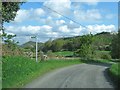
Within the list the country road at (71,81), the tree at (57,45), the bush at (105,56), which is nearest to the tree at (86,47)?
the bush at (105,56)

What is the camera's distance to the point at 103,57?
Result: 84.1 metres

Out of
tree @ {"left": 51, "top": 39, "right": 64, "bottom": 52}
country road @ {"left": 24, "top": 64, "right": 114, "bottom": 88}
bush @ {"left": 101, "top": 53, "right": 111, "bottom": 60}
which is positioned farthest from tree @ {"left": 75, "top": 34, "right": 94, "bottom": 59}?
country road @ {"left": 24, "top": 64, "right": 114, "bottom": 88}

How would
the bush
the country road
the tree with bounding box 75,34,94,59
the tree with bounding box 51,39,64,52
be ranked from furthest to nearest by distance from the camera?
the tree with bounding box 51,39,64,52, the bush, the tree with bounding box 75,34,94,59, the country road

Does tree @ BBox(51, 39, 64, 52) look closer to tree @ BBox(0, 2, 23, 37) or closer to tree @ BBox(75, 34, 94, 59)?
tree @ BBox(75, 34, 94, 59)

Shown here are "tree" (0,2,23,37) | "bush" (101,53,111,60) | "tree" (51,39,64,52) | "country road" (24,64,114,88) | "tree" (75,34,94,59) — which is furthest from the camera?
"tree" (51,39,64,52)

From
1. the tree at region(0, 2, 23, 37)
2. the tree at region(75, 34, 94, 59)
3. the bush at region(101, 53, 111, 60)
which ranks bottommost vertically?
the bush at region(101, 53, 111, 60)

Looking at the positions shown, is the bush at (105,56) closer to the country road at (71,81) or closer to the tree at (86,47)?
the tree at (86,47)

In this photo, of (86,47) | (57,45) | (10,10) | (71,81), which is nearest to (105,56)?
(86,47)

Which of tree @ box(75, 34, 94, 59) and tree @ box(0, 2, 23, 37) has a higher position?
tree @ box(0, 2, 23, 37)

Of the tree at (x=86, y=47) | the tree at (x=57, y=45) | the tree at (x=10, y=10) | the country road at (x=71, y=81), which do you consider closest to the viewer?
the country road at (x=71, y=81)

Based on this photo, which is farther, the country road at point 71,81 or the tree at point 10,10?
the tree at point 10,10

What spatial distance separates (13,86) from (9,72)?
2432 mm

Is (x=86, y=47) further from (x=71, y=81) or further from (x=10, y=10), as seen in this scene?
(x=71, y=81)

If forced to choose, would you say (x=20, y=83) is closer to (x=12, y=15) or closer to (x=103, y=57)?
(x=12, y=15)
